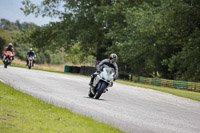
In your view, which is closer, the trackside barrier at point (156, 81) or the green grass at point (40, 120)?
the green grass at point (40, 120)

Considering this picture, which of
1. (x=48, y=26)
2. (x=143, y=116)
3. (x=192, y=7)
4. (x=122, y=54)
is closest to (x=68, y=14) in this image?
(x=48, y=26)

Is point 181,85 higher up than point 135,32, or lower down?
lower down

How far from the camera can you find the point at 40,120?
290 inches

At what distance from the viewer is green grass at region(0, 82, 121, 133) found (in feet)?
21.5

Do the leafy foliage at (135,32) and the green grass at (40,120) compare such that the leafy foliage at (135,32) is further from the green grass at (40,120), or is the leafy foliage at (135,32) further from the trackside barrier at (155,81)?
the green grass at (40,120)

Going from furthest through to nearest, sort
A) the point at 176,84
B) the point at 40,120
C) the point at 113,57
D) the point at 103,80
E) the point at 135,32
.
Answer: the point at 135,32
the point at 176,84
the point at 103,80
the point at 113,57
the point at 40,120

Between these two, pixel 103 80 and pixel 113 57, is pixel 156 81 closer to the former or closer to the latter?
pixel 103 80

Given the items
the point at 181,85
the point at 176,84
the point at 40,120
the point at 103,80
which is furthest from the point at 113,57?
the point at 176,84

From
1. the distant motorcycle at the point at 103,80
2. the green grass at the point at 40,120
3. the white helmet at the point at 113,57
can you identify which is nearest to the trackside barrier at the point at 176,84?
the distant motorcycle at the point at 103,80

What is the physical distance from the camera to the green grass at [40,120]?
6.56 m

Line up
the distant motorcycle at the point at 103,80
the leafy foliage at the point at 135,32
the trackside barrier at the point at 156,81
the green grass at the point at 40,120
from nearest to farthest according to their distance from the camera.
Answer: the green grass at the point at 40,120, the distant motorcycle at the point at 103,80, the leafy foliage at the point at 135,32, the trackside barrier at the point at 156,81

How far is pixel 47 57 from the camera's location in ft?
317

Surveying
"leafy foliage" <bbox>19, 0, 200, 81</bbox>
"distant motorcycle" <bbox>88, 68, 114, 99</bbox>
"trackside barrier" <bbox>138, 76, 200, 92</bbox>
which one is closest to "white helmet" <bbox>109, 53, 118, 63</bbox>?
"distant motorcycle" <bbox>88, 68, 114, 99</bbox>

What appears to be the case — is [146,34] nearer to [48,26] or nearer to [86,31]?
[86,31]
